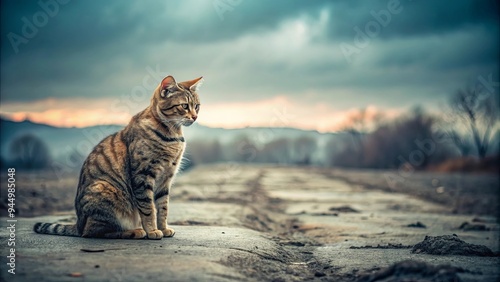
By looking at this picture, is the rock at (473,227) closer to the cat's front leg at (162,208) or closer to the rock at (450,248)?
the rock at (450,248)

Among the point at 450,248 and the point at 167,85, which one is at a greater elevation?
the point at 167,85

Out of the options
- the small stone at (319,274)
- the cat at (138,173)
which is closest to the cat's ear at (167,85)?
the cat at (138,173)

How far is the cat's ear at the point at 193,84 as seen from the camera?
5.78 metres

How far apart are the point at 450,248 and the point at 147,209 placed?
3357 millimetres

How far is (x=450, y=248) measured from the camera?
5094 mm

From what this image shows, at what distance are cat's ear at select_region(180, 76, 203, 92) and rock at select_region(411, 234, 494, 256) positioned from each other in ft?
10.6

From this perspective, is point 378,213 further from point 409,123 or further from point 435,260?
point 409,123

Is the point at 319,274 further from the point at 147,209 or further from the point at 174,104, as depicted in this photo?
the point at 174,104

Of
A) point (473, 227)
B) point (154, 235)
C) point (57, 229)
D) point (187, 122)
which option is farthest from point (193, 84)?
point (473, 227)

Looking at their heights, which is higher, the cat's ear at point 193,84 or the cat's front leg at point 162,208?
the cat's ear at point 193,84

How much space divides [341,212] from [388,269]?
6.31 meters

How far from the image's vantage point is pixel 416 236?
22.3 ft

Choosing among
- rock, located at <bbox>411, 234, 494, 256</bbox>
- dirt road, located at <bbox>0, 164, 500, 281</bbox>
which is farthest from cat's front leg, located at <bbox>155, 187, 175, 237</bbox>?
rock, located at <bbox>411, 234, 494, 256</bbox>

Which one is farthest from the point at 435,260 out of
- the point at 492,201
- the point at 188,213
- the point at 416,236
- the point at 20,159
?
the point at 20,159
